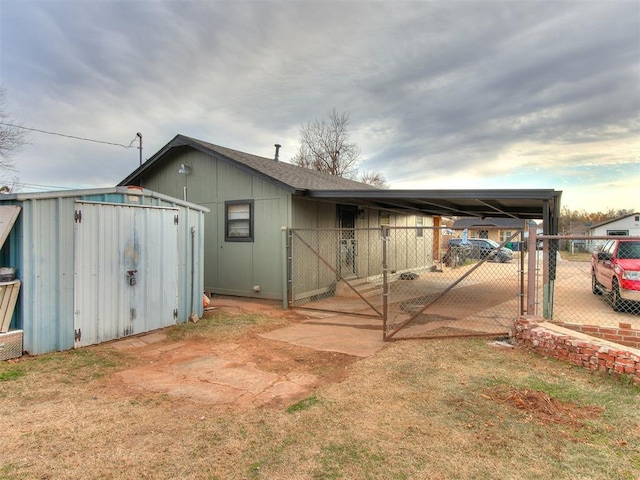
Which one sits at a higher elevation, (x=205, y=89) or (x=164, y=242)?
(x=205, y=89)

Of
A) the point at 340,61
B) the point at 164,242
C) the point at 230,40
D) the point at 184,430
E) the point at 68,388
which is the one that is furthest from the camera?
the point at 340,61

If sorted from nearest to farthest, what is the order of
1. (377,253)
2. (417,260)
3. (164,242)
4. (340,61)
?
(164,242)
(340,61)
(377,253)
(417,260)

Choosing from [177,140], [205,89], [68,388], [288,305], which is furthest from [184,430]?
[205,89]

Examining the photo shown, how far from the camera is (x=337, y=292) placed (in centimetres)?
1077

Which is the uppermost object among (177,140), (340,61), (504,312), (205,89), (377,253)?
(340,61)

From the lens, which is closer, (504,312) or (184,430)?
(184,430)

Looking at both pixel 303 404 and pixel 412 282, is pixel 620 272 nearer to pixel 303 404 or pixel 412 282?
pixel 412 282

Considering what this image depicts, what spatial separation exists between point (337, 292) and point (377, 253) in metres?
3.54

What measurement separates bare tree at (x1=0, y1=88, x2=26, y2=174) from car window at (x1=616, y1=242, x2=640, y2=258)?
2596 centimetres

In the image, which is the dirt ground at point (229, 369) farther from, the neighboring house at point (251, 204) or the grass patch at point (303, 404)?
the neighboring house at point (251, 204)

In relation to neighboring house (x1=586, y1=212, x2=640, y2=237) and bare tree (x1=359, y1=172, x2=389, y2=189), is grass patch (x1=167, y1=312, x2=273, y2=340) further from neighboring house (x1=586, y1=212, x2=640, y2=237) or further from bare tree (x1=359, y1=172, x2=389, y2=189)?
neighboring house (x1=586, y1=212, x2=640, y2=237)

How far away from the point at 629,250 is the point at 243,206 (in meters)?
9.63

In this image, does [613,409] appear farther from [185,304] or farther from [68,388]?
[185,304]

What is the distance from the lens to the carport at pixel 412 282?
257 inches
